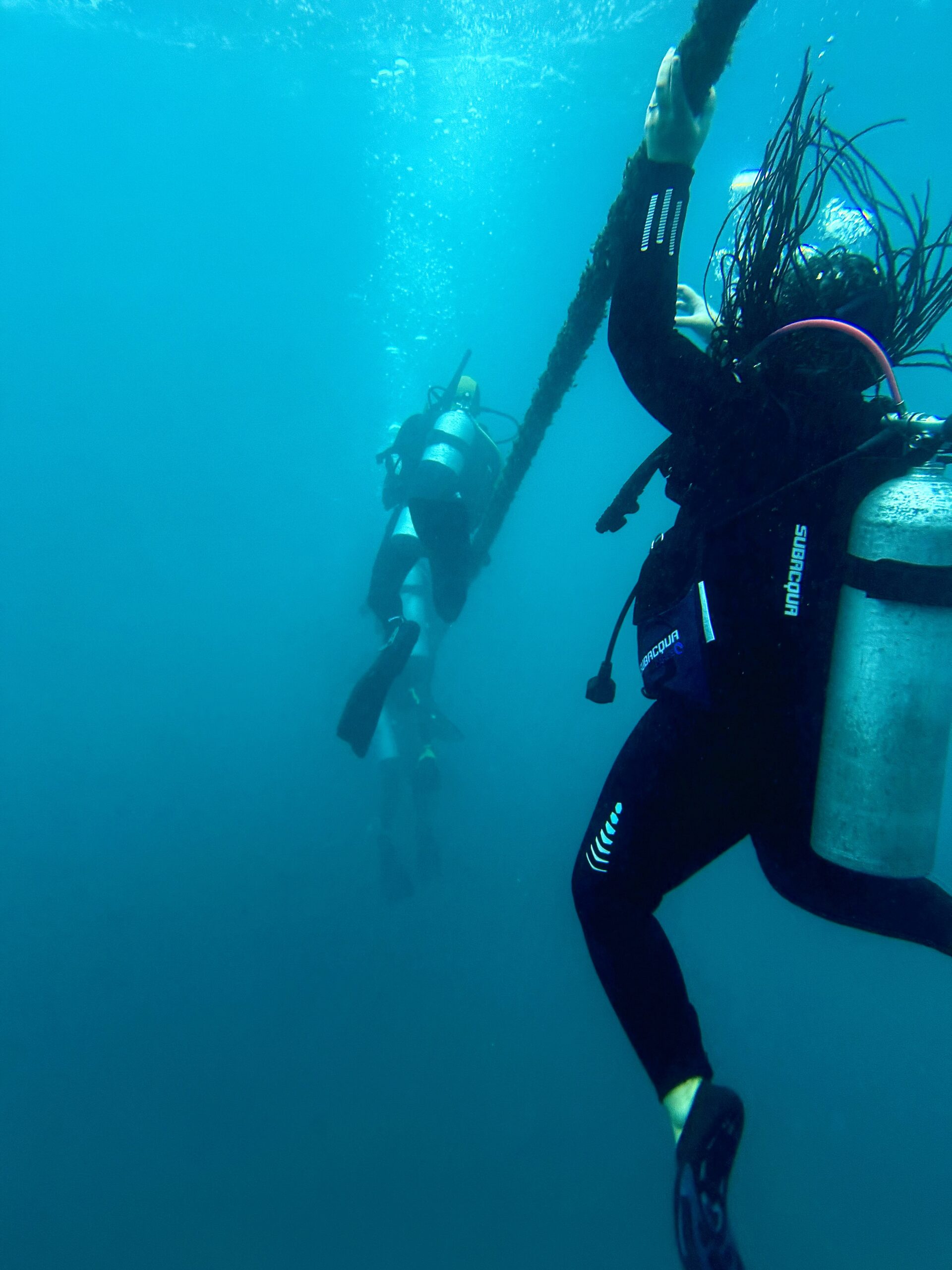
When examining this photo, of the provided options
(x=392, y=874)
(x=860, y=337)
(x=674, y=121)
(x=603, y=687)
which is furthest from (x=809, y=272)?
(x=392, y=874)

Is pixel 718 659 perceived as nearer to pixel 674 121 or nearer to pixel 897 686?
pixel 897 686

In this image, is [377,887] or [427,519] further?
[377,887]

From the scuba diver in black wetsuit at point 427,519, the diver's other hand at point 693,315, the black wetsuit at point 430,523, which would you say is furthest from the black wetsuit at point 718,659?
the black wetsuit at point 430,523

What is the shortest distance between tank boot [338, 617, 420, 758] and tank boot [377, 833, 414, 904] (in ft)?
18.6

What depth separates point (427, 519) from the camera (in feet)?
18.5

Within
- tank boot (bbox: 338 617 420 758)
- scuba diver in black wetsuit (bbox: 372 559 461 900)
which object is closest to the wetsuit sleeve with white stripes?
tank boot (bbox: 338 617 420 758)

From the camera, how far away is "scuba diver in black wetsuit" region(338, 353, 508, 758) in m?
5.51

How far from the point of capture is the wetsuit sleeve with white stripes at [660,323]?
1430 mm

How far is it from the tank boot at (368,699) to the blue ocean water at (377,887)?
7308 millimetres

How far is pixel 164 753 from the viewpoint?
74.1ft

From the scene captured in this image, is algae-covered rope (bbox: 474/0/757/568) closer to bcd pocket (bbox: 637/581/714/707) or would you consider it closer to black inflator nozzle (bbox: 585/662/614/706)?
bcd pocket (bbox: 637/581/714/707)

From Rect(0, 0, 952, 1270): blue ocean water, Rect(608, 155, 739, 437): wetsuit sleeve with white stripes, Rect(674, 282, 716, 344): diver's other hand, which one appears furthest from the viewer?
Rect(0, 0, 952, 1270): blue ocean water

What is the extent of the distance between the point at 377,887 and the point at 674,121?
544 inches

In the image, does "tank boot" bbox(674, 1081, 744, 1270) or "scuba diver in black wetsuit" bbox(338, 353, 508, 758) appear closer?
"tank boot" bbox(674, 1081, 744, 1270)
